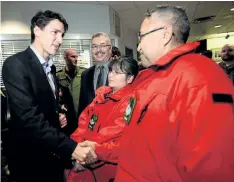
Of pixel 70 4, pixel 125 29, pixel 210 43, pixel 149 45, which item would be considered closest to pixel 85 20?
pixel 70 4

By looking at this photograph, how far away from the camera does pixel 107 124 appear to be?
160cm

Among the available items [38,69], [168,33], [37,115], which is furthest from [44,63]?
[168,33]

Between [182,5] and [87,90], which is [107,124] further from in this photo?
[182,5]

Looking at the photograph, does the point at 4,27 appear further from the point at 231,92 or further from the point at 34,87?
the point at 231,92

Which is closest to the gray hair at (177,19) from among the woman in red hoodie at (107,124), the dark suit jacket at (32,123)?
the woman in red hoodie at (107,124)

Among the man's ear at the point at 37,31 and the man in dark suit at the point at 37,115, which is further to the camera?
the man's ear at the point at 37,31

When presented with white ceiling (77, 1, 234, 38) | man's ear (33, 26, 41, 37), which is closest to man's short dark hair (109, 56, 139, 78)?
man's ear (33, 26, 41, 37)

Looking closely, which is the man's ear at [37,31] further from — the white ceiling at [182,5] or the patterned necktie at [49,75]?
the white ceiling at [182,5]

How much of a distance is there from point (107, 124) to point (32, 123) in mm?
464

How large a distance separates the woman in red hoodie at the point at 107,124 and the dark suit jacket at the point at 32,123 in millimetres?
185

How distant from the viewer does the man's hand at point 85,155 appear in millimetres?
1531

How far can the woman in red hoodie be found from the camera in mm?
1546

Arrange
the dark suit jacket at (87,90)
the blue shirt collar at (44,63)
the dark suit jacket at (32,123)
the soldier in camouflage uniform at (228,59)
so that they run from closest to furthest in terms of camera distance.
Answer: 1. the dark suit jacket at (32,123)
2. the blue shirt collar at (44,63)
3. the dark suit jacket at (87,90)
4. the soldier in camouflage uniform at (228,59)

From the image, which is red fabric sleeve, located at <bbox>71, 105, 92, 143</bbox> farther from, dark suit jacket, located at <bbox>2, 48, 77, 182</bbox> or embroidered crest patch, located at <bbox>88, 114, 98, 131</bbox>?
dark suit jacket, located at <bbox>2, 48, 77, 182</bbox>
